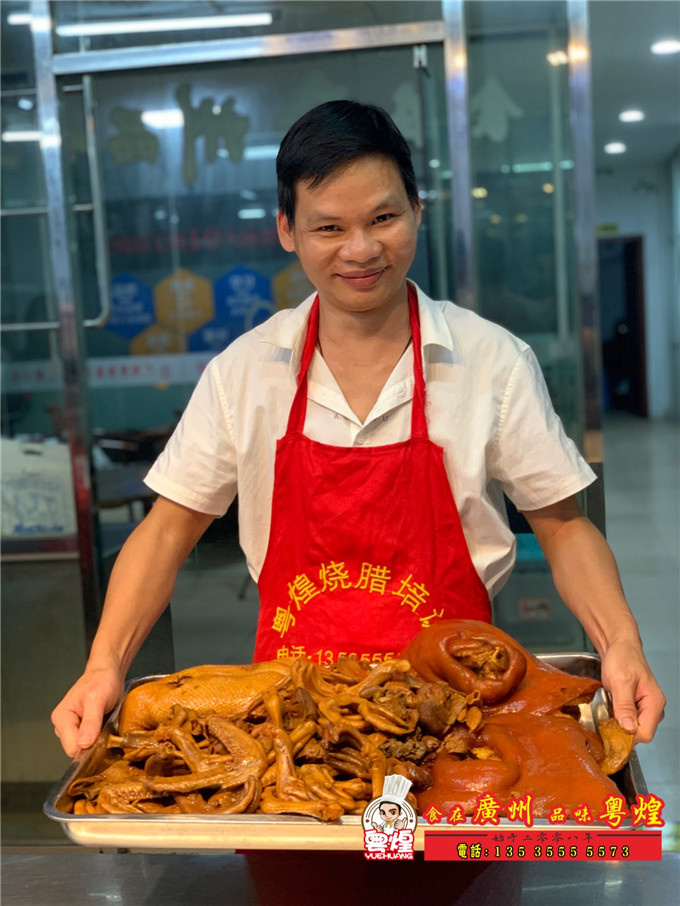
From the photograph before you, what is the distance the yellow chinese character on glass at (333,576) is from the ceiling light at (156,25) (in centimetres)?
248

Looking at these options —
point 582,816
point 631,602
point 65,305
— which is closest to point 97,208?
point 65,305

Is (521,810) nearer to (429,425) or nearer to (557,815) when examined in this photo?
(557,815)

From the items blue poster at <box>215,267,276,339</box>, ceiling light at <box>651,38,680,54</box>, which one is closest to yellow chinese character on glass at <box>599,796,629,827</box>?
blue poster at <box>215,267,276,339</box>

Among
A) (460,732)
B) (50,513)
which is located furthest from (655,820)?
(50,513)

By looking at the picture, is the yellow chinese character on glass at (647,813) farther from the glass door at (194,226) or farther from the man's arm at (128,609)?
the glass door at (194,226)

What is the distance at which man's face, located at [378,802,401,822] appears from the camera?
88 cm

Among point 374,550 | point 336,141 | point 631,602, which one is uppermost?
point 336,141

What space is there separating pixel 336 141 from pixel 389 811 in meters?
0.94

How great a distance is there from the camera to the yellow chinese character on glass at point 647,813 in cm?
88

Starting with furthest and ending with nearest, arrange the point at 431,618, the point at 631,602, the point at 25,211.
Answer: the point at 631,602
the point at 25,211
the point at 431,618

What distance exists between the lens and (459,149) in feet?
10.6

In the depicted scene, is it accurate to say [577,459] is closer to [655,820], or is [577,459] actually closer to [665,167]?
[655,820]

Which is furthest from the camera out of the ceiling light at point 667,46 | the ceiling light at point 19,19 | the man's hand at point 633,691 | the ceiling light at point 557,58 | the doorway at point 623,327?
the doorway at point 623,327

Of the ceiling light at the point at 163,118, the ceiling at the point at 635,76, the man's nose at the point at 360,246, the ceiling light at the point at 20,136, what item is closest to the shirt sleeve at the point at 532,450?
the man's nose at the point at 360,246
